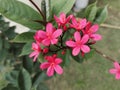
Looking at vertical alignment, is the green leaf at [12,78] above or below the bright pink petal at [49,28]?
below

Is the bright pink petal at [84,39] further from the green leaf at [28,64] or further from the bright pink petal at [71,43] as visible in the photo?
the green leaf at [28,64]

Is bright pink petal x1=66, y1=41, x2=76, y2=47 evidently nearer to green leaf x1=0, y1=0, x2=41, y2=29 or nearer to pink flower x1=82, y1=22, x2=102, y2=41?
pink flower x1=82, y1=22, x2=102, y2=41

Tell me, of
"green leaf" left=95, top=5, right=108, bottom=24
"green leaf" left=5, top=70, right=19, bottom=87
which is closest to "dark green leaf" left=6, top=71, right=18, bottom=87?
"green leaf" left=5, top=70, right=19, bottom=87

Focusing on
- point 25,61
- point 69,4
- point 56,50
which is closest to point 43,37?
point 56,50

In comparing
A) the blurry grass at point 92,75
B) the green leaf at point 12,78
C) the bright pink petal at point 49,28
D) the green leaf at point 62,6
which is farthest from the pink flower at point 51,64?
the blurry grass at point 92,75

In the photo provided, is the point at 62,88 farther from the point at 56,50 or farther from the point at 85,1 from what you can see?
the point at 56,50

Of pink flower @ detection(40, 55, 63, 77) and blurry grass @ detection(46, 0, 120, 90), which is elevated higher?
pink flower @ detection(40, 55, 63, 77)
